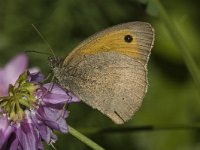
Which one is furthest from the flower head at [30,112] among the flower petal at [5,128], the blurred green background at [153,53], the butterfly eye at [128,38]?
the blurred green background at [153,53]

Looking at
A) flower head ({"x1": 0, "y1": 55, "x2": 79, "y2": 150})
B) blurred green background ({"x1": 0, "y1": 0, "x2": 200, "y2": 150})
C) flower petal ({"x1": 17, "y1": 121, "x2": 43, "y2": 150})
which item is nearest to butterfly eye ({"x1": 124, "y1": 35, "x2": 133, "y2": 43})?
flower head ({"x1": 0, "y1": 55, "x2": 79, "y2": 150})

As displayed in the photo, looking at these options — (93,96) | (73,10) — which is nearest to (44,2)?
(73,10)

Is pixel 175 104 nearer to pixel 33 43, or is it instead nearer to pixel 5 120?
pixel 33 43

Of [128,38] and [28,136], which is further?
[128,38]

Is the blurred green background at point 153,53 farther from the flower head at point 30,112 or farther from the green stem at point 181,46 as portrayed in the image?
the flower head at point 30,112

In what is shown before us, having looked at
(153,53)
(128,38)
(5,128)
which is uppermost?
(128,38)

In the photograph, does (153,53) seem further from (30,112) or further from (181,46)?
(30,112)

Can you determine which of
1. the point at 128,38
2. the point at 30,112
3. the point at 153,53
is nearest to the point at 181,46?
the point at 128,38
